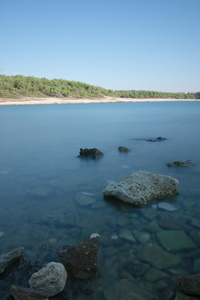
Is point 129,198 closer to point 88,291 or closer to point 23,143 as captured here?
point 88,291

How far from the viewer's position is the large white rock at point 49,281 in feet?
9.42

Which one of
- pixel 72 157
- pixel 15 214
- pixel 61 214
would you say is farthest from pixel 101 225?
pixel 72 157

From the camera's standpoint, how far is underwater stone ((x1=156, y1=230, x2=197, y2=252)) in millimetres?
3805

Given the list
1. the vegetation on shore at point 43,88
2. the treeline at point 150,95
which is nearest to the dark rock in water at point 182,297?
the vegetation on shore at point 43,88

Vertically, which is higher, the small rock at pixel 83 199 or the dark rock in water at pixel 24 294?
the dark rock in water at pixel 24 294

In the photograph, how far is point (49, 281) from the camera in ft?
9.51

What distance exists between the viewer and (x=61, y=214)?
497cm

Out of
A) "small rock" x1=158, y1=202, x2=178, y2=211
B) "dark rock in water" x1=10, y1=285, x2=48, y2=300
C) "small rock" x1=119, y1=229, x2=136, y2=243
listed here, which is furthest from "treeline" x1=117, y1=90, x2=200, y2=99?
"dark rock in water" x1=10, y1=285, x2=48, y2=300

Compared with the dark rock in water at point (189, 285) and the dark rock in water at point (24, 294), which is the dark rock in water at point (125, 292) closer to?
the dark rock in water at point (189, 285)

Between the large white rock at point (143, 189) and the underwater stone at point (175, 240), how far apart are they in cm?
111

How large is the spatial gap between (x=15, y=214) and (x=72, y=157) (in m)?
5.47

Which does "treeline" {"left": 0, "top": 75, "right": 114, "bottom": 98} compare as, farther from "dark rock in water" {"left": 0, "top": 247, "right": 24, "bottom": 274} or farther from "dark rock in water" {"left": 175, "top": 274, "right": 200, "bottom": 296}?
"dark rock in water" {"left": 175, "top": 274, "right": 200, "bottom": 296}

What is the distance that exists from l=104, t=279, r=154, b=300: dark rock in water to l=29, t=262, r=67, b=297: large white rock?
2.11 ft

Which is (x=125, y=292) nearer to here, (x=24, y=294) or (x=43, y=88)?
(x=24, y=294)
